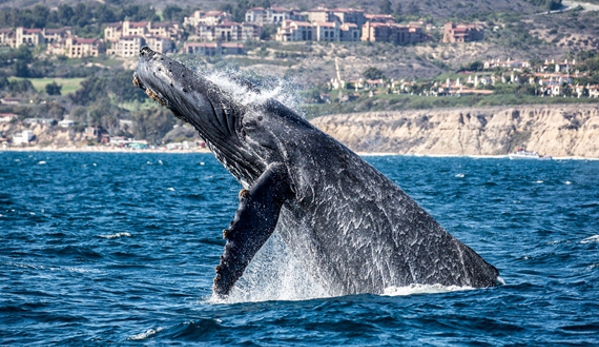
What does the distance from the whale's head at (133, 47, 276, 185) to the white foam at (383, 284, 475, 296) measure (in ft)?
6.57

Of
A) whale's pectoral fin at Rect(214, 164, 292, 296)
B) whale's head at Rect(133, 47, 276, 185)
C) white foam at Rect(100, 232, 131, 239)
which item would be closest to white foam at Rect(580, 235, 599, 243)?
white foam at Rect(100, 232, 131, 239)

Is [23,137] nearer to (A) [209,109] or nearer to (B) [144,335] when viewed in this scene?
(A) [209,109]

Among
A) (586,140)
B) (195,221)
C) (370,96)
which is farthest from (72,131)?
(195,221)

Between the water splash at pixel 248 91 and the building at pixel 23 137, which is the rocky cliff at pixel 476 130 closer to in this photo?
the building at pixel 23 137

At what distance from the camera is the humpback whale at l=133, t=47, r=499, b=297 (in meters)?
10.3

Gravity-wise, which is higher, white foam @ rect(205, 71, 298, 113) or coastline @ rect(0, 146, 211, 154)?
white foam @ rect(205, 71, 298, 113)

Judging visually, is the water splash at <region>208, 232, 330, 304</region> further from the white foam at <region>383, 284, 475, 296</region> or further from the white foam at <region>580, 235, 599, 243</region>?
the white foam at <region>580, 235, 599, 243</region>

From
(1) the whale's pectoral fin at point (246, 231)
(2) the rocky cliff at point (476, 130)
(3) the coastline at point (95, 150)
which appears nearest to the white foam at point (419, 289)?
(1) the whale's pectoral fin at point (246, 231)

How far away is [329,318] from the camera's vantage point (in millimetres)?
10672

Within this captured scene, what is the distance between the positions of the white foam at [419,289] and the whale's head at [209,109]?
78.8 inches

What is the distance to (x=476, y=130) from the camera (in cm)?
15762

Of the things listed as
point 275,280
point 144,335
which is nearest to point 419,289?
point 275,280

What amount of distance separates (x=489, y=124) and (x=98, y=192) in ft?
412

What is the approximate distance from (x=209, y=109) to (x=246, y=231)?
5.51ft
